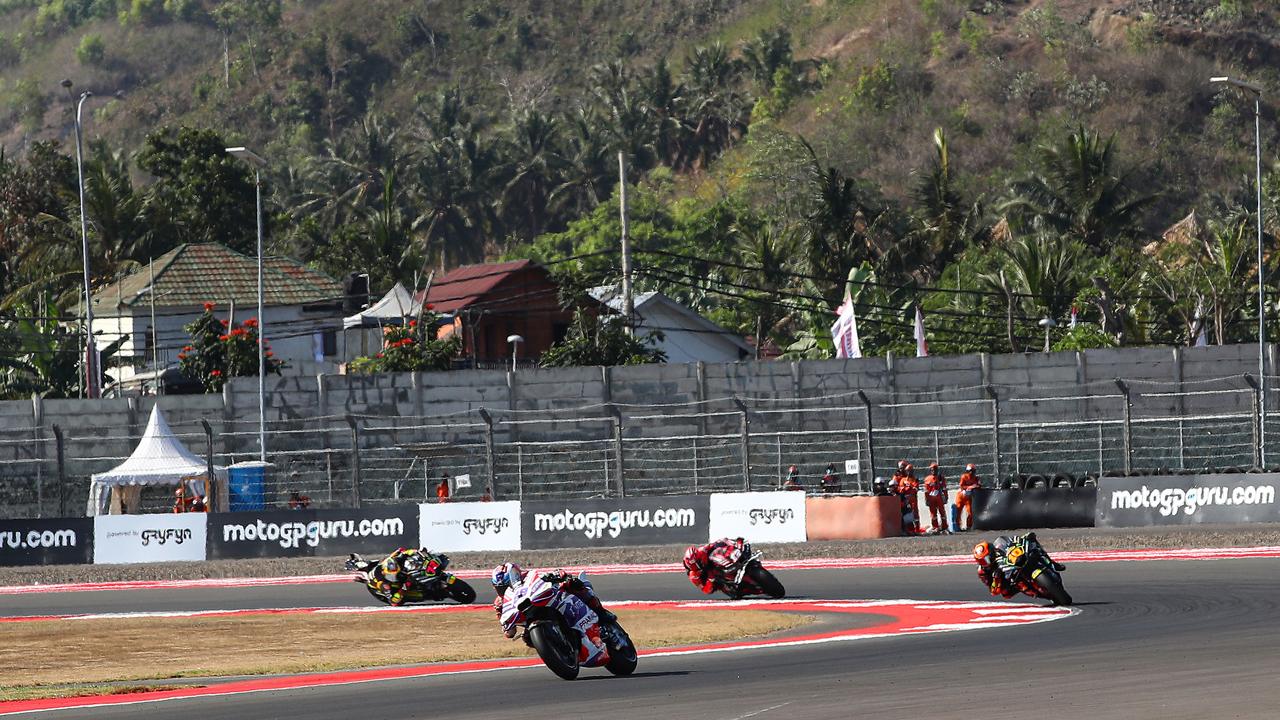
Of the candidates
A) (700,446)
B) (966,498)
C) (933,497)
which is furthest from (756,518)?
(700,446)

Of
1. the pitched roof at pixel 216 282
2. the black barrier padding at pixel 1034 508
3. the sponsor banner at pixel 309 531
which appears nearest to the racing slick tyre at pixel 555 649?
the black barrier padding at pixel 1034 508

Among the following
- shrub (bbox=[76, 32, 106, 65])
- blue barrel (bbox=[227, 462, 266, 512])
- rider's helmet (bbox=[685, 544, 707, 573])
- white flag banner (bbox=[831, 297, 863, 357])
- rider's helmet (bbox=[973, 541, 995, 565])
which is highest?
shrub (bbox=[76, 32, 106, 65])

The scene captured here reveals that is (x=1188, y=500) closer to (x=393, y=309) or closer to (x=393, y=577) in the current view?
(x=393, y=577)

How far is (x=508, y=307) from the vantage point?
65.9 meters

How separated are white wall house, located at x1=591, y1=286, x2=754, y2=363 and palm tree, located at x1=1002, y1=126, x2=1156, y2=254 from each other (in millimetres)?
12587

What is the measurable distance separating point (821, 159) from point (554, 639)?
301ft

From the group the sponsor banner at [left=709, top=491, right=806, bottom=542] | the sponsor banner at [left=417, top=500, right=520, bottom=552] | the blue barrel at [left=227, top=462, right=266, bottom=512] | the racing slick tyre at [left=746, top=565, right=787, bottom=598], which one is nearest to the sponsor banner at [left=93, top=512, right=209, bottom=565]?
the blue barrel at [left=227, top=462, right=266, bottom=512]

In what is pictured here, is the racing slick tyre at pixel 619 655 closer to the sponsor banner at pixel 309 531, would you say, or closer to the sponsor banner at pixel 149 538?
the sponsor banner at pixel 309 531

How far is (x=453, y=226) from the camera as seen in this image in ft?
376

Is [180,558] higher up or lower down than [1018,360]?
lower down

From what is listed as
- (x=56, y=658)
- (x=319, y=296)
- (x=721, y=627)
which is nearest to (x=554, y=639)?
(x=721, y=627)

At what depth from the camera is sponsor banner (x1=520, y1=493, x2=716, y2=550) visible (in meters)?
31.7

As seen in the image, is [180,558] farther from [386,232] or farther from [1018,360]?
[386,232]

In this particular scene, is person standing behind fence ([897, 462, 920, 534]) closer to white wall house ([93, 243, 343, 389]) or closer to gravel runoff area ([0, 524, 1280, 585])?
gravel runoff area ([0, 524, 1280, 585])
